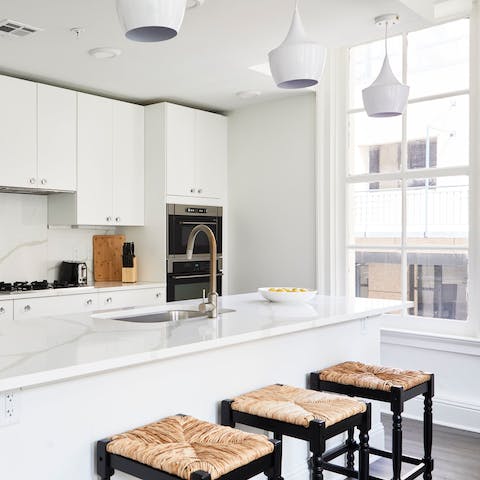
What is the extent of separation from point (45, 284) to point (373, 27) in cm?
285

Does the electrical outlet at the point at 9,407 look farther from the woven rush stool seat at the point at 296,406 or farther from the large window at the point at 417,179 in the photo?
the large window at the point at 417,179

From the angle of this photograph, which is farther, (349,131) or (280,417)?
(349,131)

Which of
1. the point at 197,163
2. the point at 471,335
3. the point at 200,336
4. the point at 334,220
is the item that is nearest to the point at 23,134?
the point at 197,163

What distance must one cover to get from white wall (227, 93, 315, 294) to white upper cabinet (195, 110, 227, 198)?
85 mm

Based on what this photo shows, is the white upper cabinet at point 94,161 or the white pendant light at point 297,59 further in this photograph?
the white upper cabinet at point 94,161

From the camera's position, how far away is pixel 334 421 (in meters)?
2.17

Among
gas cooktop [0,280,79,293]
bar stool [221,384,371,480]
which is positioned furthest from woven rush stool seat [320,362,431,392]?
gas cooktop [0,280,79,293]

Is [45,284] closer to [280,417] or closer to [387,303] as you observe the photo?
[387,303]

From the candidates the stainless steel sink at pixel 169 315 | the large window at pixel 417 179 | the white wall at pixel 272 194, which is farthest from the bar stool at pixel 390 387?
the white wall at pixel 272 194

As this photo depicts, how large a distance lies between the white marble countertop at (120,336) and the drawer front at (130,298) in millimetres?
1484

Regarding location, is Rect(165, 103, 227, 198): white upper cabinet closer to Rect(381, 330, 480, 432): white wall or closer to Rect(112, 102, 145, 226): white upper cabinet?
Rect(112, 102, 145, 226): white upper cabinet

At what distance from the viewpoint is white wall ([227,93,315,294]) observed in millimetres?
4859

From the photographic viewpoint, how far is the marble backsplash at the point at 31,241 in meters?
4.60

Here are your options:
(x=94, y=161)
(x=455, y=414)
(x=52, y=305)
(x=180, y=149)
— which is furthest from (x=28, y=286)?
(x=455, y=414)
